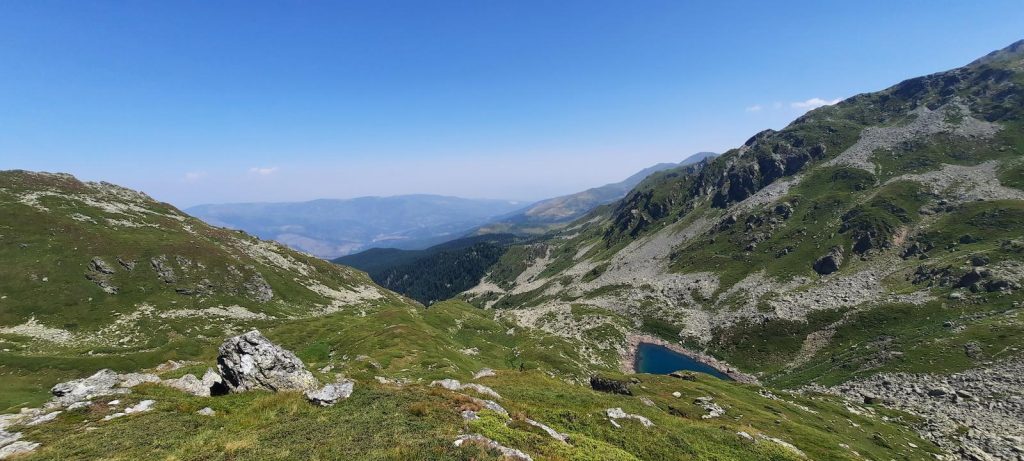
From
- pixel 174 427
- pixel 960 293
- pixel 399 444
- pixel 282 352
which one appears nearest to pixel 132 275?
pixel 282 352

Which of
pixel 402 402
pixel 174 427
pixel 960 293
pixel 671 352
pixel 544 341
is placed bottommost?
pixel 671 352

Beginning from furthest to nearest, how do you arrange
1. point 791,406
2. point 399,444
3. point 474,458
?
1. point 791,406
2. point 399,444
3. point 474,458

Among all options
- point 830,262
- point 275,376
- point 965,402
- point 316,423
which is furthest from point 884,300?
point 275,376

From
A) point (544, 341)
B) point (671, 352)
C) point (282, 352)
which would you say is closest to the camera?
point (282, 352)

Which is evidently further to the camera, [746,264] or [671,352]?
[746,264]

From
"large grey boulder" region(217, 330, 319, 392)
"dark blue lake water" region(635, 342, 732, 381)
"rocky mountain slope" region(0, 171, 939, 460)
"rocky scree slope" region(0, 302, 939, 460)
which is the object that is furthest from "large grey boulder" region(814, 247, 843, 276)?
"large grey boulder" region(217, 330, 319, 392)

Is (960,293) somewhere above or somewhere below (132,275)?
below

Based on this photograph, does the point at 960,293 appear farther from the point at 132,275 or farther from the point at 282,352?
the point at 132,275

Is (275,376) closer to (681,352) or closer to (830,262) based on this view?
(681,352)
